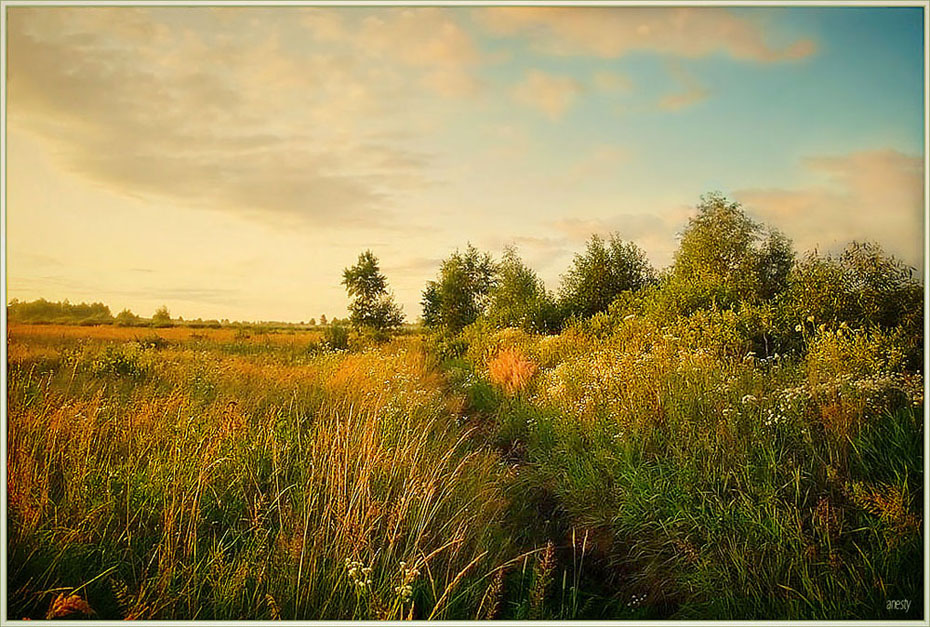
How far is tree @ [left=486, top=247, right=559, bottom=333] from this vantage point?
13.7ft

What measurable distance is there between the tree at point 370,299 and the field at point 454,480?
0.12 meters

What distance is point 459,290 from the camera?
4.23 metres

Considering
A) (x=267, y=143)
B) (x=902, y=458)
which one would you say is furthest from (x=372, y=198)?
(x=902, y=458)

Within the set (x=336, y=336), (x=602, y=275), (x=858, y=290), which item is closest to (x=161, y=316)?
(x=336, y=336)

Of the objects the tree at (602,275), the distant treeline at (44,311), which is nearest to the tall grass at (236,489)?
the distant treeline at (44,311)

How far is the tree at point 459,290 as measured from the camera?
4.17 meters

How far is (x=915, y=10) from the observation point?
379cm

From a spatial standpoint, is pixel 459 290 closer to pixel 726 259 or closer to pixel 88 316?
pixel 726 259

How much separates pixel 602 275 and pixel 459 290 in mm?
789

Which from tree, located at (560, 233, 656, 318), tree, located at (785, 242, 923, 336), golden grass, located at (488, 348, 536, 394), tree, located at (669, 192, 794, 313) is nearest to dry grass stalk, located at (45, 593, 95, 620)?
golden grass, located at (488, 348, 536, 394)

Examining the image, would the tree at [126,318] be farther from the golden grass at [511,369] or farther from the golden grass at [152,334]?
the golden grass at [511,369]

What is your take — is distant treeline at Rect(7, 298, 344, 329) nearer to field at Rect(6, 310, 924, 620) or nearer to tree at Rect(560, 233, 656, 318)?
field at Rect(6, 310, 924, 620)

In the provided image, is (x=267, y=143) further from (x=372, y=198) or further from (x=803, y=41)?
(x=803, y=41)

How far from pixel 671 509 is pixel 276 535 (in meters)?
1.83
